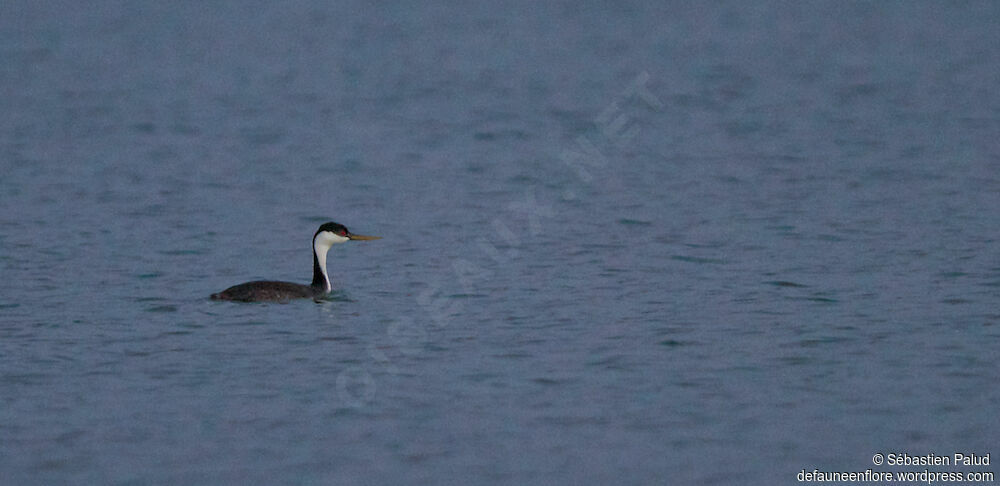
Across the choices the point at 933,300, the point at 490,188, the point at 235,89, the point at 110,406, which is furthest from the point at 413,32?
the point at 110,406

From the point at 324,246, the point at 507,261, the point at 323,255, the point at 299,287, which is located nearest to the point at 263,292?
the point at 299,287

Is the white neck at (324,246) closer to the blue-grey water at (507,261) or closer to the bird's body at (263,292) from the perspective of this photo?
the blue-grey water at (507,261)

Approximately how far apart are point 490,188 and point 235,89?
43.8 feet

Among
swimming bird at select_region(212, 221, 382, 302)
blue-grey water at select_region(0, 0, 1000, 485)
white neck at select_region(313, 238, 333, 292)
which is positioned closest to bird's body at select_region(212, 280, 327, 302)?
swimming bird at select_region(212, 221, 382, 302)

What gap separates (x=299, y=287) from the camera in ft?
56.5

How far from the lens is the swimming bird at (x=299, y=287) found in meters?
16.6

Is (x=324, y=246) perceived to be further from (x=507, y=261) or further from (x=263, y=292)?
(x=507, y=261)

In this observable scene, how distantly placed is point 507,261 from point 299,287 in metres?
3.04

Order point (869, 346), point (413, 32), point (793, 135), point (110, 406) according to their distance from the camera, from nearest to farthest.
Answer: point (110, 406), point (869, 346), point (793, 135), point (413, 32)

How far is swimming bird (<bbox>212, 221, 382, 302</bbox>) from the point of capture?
54.3ft

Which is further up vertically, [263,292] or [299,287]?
[299,287]

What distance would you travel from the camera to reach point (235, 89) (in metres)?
35.9

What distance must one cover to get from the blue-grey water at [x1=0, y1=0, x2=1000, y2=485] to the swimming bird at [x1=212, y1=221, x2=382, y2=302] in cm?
18

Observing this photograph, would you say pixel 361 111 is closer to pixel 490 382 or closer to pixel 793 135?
pixel 793 135
